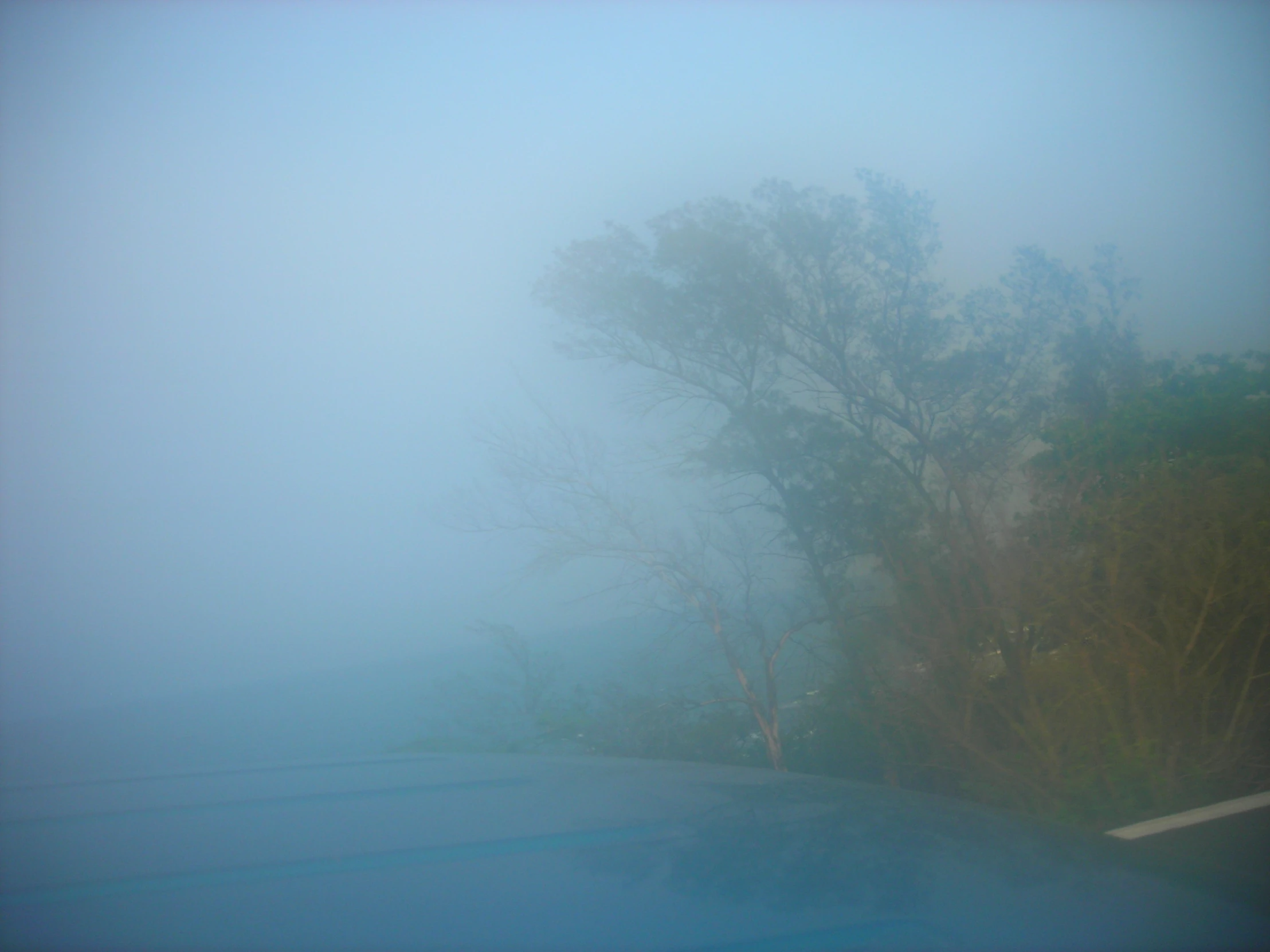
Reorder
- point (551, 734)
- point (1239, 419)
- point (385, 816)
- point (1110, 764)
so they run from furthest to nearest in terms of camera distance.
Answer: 1. point (551, 734)
2. point (1239, 419)
3. point (1110, 764)
4. point (385, 816)

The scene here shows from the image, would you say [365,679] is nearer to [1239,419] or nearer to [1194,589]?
[1194,589]

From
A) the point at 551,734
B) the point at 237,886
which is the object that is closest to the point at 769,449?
the point at 551,734

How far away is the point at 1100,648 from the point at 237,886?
496 cm

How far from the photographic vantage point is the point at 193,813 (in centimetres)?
245

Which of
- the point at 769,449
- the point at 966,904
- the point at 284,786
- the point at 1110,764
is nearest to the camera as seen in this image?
the point at 966,904

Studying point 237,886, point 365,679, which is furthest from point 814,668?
point 237,886

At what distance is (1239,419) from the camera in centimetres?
648

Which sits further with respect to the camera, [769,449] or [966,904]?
[769,449]

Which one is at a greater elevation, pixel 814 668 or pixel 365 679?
pixel 365 679

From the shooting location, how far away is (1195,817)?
3.09 metres

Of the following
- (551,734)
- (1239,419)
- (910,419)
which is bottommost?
(551,734)

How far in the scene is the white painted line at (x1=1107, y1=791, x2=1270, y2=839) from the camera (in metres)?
2.95

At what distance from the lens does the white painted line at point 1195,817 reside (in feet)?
9.68

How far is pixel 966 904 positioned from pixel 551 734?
8.89 metres
